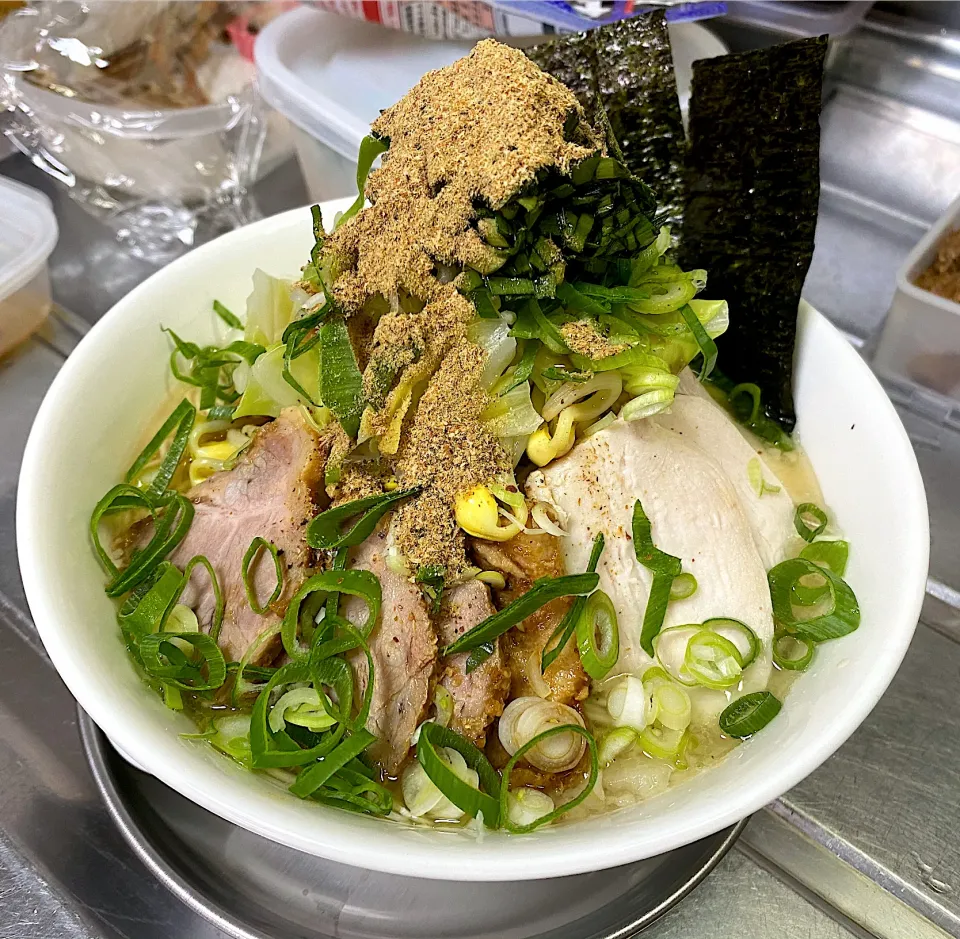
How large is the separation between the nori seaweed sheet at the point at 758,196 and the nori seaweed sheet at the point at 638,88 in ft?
0.15

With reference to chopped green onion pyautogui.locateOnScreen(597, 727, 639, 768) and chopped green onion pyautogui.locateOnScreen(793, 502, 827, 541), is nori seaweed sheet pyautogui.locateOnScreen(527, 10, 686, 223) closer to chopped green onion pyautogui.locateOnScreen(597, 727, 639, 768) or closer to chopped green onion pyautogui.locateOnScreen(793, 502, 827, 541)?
chopped green onion pyautogui.locateOnScreen(793, 502, 827, 541)

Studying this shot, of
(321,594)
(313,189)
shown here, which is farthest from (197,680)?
(313,189)

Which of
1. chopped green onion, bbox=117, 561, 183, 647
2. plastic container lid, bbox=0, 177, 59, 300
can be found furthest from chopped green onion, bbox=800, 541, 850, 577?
plastic container lid, bbox=0, 177, 59, 300

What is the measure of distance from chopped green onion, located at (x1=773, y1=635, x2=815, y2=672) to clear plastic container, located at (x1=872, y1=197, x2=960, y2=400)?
1.06 metres

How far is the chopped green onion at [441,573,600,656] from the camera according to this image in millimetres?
1130

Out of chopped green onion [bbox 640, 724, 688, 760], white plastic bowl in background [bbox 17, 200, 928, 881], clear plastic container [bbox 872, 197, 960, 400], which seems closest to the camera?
white plastic bowl in background [bbox 17, 200, 928, 881]

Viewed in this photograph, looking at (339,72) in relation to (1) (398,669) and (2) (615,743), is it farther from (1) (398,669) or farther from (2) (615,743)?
(2) (615,743)

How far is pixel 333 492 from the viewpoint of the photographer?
1258 mm

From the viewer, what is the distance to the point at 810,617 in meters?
1.34

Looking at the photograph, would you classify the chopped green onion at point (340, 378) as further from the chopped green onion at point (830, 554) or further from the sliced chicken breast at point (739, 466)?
the chopped green onion at point (830, 554)

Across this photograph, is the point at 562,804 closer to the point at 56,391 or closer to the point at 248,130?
the point at 56,391

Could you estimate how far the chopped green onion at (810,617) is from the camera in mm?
1227

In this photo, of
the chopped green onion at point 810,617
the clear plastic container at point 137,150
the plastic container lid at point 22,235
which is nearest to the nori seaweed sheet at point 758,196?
the chopped green onion at point 810,617

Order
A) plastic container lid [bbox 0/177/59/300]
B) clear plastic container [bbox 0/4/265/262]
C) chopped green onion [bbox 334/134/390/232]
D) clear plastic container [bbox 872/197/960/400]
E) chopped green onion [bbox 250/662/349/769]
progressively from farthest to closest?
clear plastic container [bbox 0/4/265/262] < plastic container lid [bbox 0/177/59/300] < clear plastic container [bbox 872/197/960/400] < chopped green onion [bbox 334/134/390/232] < chopped green onion [bbox 250/662/349/769]
